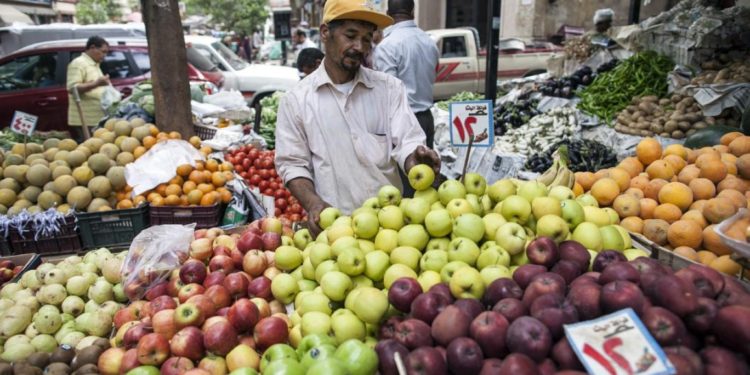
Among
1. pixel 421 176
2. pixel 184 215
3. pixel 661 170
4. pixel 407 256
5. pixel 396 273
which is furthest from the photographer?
pixel 184 215

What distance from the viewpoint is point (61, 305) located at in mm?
2816

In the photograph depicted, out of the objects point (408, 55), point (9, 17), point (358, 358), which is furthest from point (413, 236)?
point (9, 17)

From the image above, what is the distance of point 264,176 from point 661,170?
4174 mm

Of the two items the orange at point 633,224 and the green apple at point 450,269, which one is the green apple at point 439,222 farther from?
the orange at point 633,224

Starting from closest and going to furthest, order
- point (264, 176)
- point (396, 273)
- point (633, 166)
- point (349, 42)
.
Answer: point (396, 273)
point (349, 42)
point (633, 166)
point (264, 176)

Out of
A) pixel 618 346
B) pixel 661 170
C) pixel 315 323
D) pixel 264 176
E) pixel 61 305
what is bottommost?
pixel 61 305

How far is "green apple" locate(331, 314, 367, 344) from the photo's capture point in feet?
5.82

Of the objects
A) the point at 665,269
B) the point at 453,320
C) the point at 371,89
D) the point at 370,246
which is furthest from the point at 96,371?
the point at 665,269

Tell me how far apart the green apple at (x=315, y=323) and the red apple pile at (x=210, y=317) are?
14 cm

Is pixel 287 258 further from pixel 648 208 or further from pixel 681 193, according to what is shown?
pixel 681 193

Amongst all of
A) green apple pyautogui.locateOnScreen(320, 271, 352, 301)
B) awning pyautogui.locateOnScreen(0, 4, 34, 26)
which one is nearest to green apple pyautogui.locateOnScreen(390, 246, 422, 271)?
green apple pyautogui.locateOnScreen(320, 271, 352, 301)

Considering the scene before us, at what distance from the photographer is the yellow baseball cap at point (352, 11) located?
8.35 feet

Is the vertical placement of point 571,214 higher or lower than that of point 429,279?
higher

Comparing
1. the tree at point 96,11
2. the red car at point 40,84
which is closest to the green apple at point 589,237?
the red car at point 40,84
